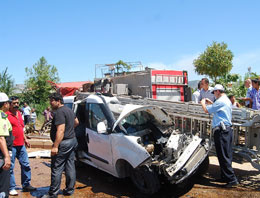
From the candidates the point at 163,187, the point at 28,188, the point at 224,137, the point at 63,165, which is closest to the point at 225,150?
the point at 224,137

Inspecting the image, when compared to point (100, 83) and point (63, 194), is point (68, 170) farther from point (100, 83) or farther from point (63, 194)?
point (100, 83)

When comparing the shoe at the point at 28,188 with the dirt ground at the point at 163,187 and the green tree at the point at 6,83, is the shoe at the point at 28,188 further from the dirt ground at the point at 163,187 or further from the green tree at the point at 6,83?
the green tree at the point at 6,83

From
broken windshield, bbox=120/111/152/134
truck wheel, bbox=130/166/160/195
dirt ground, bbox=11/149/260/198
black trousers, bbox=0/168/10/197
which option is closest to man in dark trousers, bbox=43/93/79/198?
dirt ground, bbox=11/149/260/198

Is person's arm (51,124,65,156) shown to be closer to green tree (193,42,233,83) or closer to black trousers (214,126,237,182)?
black trousers (214,126,237,182)

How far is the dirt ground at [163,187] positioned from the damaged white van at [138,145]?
37 centimetres

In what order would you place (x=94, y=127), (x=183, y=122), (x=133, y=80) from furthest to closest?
(x=133, y=80) → (x=183, y=122) → (x=94, y=127)

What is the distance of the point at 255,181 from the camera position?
16.1 feet

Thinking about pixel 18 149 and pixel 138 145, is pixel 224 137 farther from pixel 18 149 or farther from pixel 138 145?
pixel 18 149

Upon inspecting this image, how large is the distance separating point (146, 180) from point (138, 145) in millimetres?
614

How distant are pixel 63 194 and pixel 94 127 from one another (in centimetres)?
145

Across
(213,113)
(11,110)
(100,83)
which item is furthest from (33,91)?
(213,113)

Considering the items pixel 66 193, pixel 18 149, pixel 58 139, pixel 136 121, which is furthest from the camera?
pixel 136 121

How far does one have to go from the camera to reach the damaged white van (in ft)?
13.4

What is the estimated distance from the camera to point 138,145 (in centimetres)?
416
